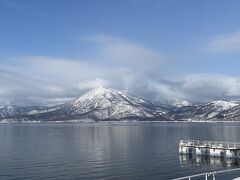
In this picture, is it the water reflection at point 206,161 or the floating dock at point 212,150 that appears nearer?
the water reflection at point 206,161

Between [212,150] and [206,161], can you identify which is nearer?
[206,161]

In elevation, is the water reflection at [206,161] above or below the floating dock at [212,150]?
below

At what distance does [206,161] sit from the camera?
4299 inches

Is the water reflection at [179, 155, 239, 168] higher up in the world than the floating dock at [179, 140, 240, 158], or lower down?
lower down

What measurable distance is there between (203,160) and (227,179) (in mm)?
34908

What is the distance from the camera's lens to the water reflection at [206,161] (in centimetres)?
10312

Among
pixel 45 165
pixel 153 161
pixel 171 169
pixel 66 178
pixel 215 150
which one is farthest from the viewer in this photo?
pixel 215 150

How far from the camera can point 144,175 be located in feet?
283

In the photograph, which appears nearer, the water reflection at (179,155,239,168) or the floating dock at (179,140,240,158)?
the water reflection at (179,155,239,168)

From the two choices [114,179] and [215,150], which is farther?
[215,150]

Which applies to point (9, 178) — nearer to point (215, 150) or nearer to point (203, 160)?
point (203, 160)

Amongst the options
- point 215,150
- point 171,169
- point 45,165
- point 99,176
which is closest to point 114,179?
point 99,176

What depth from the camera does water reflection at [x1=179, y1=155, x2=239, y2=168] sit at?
10312 cm

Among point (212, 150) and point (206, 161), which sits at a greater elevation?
point (212, 150)
